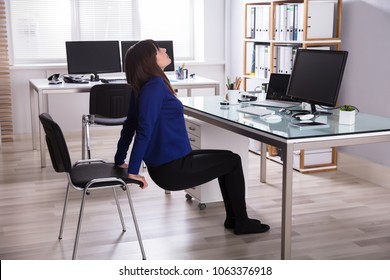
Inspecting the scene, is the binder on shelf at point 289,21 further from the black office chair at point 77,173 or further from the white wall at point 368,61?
the black office chair at point 77,173

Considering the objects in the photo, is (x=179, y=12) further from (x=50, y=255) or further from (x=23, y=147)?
(x=50, y=255)

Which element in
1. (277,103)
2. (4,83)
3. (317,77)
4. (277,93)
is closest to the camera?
(317,77)

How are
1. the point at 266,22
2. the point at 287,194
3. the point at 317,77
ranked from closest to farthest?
1. the point at 287,194
2. the point at 317,77
3. the point at 266,22

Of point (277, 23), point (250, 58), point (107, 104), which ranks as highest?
point (277, 23)

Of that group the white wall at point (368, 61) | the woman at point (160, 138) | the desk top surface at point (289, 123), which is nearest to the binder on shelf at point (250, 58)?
the white wall at point (368, 61)

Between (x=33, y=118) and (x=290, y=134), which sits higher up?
(x=290, y=134)

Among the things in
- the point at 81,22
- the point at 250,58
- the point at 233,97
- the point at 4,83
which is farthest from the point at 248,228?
the point at 81,22

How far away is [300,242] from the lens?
3441 mm

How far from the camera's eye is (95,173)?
317 centimetres

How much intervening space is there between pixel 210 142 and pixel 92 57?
240cm

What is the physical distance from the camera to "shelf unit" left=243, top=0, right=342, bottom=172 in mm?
4961

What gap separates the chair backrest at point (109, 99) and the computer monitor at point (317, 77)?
174 cm

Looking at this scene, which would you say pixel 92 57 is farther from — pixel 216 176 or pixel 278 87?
pixel 216 176

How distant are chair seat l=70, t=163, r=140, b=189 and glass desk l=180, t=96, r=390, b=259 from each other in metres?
0.70
